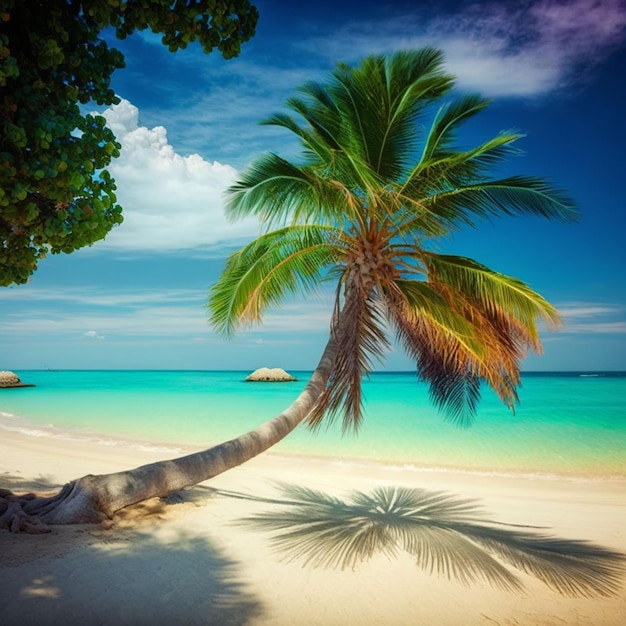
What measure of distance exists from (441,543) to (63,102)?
5.78 metres

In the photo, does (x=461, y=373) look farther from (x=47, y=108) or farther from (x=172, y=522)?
(x=47, y=108)

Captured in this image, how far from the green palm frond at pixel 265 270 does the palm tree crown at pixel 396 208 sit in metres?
0.09

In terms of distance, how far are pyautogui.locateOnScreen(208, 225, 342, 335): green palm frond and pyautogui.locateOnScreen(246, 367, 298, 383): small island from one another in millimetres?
48619

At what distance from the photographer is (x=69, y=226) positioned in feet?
14.0

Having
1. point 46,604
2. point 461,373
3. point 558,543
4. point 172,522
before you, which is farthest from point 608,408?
point 46,604

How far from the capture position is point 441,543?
17.9ft

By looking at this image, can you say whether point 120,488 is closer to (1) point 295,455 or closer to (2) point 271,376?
(1) point 295,455

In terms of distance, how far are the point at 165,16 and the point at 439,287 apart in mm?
5112

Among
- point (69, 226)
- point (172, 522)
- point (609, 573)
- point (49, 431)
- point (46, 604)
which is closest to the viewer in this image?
point (46, 604)

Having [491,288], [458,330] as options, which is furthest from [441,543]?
[491,288]

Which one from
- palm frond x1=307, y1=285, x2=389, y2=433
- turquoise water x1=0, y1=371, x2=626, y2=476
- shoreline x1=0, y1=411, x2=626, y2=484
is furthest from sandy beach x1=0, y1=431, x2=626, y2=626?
turquoise water x1=0, y1=371, x2=626, y2=476

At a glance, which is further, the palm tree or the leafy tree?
the palm tree

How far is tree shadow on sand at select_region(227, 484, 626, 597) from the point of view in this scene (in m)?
4.65

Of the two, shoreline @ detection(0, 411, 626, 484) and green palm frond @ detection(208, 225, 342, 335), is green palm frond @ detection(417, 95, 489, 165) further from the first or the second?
shoreline @ detection(0, 411, 626, 484)
